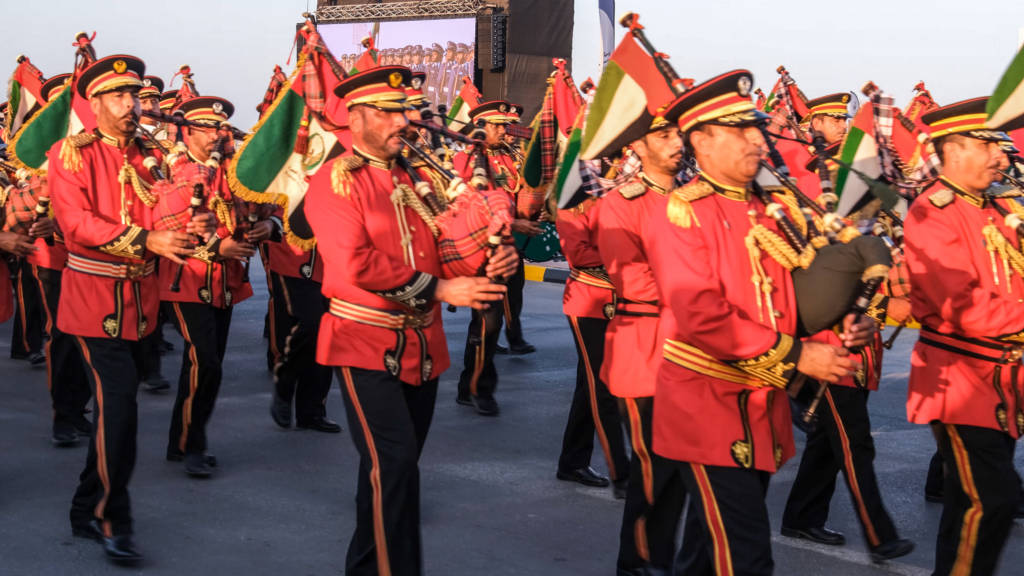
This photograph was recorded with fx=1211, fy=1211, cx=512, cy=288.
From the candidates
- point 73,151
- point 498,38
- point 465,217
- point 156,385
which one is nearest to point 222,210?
point 73,151

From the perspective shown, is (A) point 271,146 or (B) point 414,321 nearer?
(B) point 414,321

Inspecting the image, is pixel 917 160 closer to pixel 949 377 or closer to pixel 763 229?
pixel 949 377

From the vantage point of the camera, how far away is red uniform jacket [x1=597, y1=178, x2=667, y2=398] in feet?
18.2

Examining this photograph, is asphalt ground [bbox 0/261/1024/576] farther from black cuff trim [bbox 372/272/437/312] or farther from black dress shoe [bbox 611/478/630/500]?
black cuff trim [bbox 372/272/437/312]

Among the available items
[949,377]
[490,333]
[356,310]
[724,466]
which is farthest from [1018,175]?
[490,333]

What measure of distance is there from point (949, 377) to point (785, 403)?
1012 millimetres

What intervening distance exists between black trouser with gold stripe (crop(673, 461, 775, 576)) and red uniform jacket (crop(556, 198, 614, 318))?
2.57 m

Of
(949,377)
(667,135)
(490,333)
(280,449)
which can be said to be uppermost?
(667,135)

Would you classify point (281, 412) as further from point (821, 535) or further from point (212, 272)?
point (821, 535)

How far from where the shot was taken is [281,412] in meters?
8.33

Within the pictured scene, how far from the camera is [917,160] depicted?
21.6 ft

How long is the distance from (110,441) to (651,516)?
2.45m

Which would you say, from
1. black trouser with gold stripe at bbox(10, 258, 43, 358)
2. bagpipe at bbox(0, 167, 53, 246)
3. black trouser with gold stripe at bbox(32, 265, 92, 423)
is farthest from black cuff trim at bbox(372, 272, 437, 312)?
black trouser with gold stripe at bbox(10, 258, 43, 358)

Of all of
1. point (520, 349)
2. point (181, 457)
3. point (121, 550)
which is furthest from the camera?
point (520, 349)
